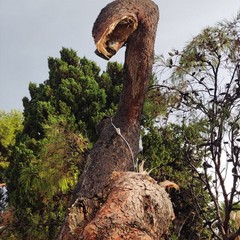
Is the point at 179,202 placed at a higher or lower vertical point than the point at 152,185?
A: higher

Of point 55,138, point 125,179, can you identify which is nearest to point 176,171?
point 55,138

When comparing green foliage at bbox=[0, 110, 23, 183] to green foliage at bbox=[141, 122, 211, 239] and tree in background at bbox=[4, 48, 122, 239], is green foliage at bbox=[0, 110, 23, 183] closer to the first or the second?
tree in background at bbox=[4, 48, 122, 239]

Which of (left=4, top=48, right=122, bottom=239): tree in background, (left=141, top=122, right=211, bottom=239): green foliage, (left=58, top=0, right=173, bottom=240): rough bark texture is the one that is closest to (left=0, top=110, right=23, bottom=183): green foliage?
(left=4, top=48, right=122, bottom=239): tree in background

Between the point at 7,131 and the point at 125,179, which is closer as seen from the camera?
the point at 125,179

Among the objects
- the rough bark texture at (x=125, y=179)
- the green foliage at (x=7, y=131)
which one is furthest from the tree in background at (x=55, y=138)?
the green foliage at (x=7, y=131)

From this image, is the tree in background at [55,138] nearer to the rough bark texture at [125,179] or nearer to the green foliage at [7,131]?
the rough bark texture at [125,179]

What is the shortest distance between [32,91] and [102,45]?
299 inches

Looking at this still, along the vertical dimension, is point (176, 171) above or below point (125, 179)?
above

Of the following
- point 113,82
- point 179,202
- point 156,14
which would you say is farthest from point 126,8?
point 113,82

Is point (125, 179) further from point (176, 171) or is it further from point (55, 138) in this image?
point (176, 171)

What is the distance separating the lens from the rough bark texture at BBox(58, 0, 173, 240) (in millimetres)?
1991

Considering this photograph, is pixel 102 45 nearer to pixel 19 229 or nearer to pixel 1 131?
pixel 19 229

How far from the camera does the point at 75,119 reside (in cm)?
842

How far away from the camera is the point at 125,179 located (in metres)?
2.29
